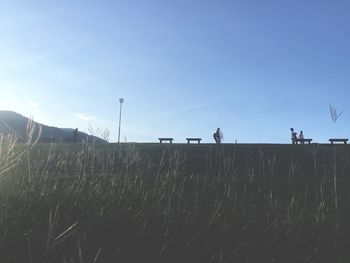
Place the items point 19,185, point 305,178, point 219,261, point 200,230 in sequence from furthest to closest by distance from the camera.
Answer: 1. point 305,178
2. point 19,185
3. point 200,230
4. point 219,261

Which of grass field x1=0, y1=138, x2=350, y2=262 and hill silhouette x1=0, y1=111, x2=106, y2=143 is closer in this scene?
grass field x1=0, y1=138, x2=350, y2=262

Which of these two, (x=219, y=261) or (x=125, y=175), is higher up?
(x=125, y=175)

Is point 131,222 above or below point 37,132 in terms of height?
below

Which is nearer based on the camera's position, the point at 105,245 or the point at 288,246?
the point at 105,245

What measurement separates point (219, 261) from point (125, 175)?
2.89 meters

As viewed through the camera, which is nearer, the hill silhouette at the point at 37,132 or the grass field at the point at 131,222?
the grass field at the point at 131,222

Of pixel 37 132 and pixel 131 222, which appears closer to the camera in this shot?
pixel 131 222

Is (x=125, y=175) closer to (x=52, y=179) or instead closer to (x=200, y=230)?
(x=52, y=179)

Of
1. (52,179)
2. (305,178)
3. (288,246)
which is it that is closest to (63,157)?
(52,179)

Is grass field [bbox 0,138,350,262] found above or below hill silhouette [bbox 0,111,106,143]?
below

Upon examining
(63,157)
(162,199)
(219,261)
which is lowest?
(219,261)

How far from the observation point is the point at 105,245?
4855mm

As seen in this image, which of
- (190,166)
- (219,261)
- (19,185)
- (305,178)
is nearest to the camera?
(219,261)

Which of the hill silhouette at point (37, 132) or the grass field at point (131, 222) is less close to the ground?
the hill silhouette at point (37, 132)
